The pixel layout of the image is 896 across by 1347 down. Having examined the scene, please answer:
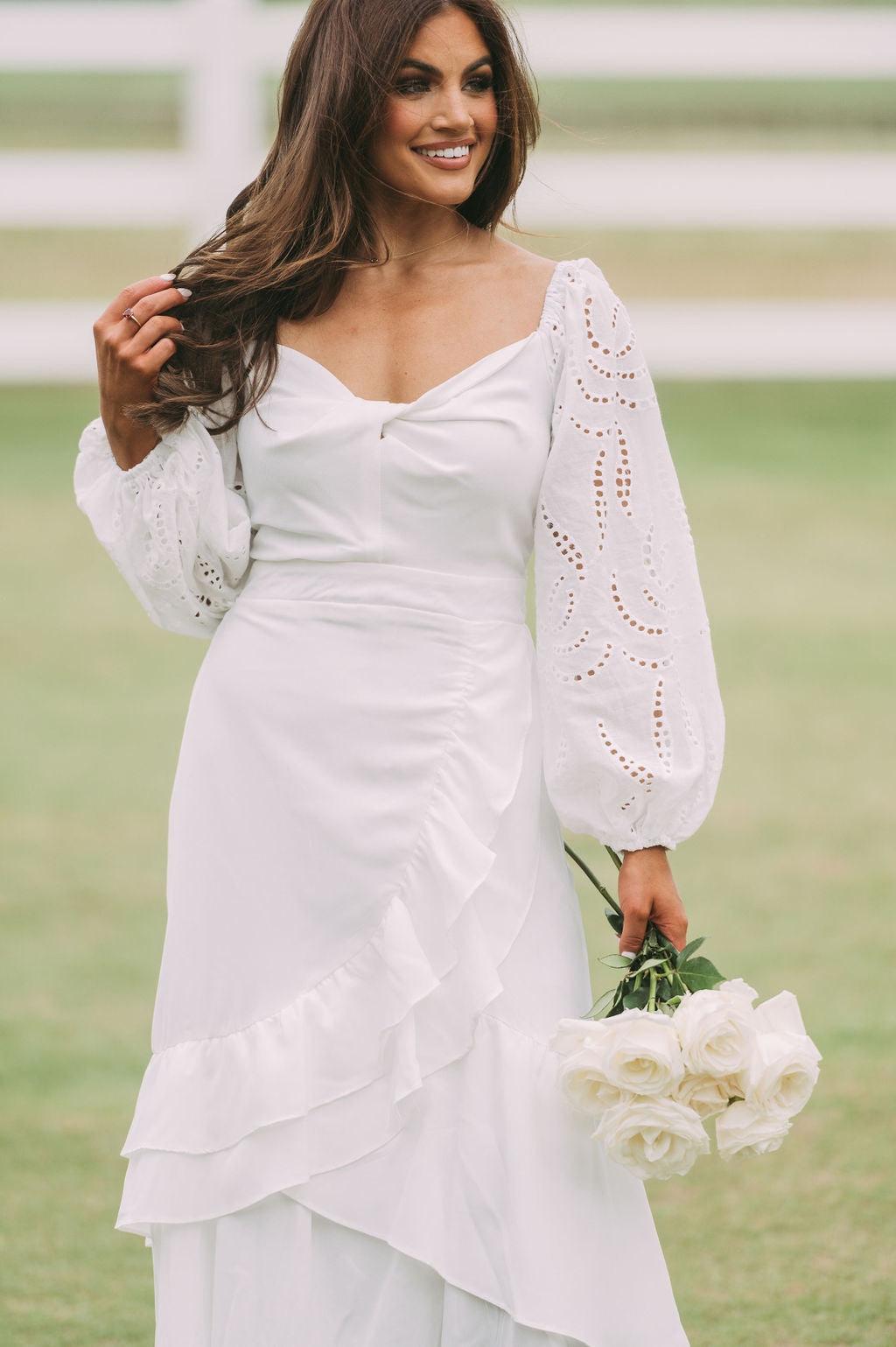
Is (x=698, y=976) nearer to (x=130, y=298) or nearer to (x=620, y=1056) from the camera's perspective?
(x=620, y=1056)

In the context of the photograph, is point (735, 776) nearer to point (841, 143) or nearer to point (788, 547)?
point (788, 547)

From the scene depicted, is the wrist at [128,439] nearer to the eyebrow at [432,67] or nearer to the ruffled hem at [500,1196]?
the eyebrow at [432,67]

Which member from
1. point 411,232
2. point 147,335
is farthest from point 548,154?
point 147,335

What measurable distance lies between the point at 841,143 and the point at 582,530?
1490cm

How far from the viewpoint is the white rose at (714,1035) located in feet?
6.11

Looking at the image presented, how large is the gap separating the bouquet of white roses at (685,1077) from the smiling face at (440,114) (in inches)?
34.6

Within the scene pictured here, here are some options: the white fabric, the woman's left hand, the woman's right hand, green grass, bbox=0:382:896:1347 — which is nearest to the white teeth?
the woman's right hand

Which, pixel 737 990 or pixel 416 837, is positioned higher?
pixel 416 837

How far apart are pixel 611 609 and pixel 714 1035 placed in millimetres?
447

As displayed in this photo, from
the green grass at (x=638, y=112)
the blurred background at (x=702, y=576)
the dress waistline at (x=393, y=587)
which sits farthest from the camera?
the green grass at (x=638, y=112)

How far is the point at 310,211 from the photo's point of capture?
6.64 ft

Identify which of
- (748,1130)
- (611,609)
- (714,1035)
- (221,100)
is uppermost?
(611,609)

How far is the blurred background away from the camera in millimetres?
3291

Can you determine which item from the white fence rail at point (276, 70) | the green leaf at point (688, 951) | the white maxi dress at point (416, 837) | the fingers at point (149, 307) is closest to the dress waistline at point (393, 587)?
the white maxi dress at point (416, 837)
